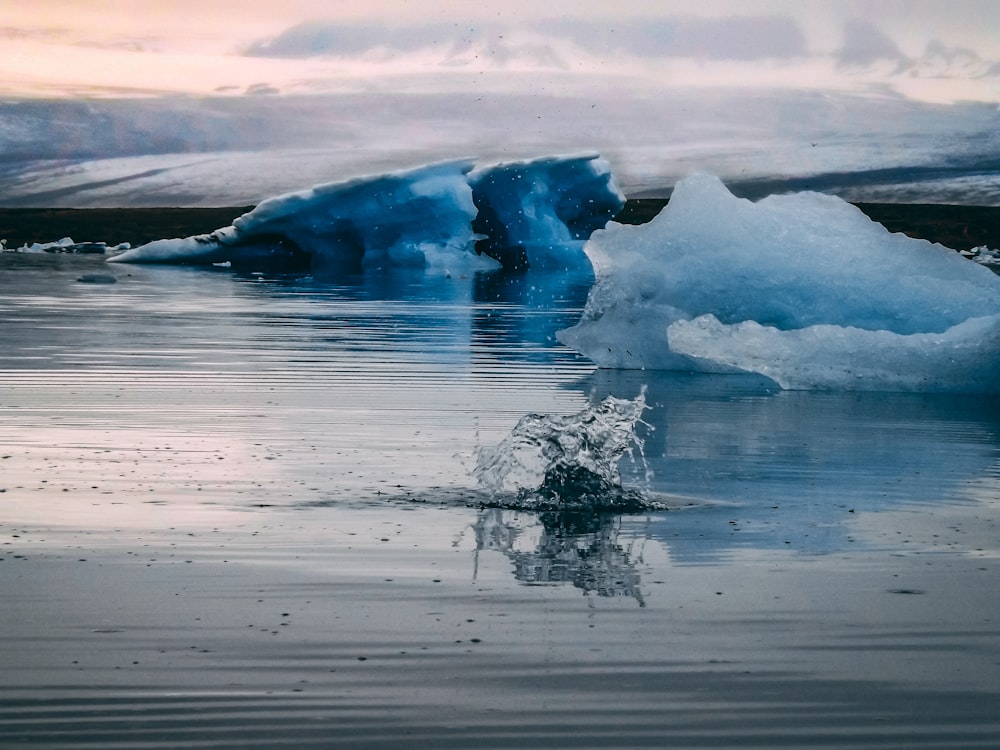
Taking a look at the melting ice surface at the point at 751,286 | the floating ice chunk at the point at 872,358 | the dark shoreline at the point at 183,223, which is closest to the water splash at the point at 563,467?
the floating ice chunk at the point at 872,358

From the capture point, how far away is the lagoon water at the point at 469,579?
3943mm

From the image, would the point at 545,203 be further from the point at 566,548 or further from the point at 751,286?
the point at 566,548

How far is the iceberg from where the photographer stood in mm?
41375

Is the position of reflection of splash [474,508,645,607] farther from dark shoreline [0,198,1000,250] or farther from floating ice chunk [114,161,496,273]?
dark shoreline [0,198,1000,250]

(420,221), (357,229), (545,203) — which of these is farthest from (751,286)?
(545,203)

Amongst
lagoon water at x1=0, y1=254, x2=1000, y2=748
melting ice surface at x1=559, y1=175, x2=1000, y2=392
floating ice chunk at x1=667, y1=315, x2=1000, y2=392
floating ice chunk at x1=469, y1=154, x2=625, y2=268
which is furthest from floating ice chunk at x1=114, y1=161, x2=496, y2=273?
lagoon water at x1=0, y1=254, x2=1000, y2=748

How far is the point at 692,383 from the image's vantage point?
1267 cm

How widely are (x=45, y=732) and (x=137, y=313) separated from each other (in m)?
18.4

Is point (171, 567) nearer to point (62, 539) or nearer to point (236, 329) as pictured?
point (62, 539)

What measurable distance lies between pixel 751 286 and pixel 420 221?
32.0 meters

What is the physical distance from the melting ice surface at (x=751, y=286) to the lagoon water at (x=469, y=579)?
153 cm

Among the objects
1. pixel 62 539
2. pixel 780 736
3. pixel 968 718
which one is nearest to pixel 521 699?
pixel 780 736

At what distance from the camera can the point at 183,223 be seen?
94812 millimetres

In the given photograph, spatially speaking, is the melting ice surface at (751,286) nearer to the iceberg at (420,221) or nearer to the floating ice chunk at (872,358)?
the floating ice chunk at (872,358)
